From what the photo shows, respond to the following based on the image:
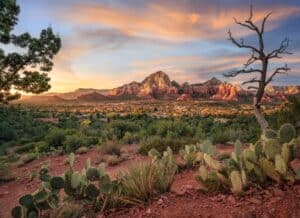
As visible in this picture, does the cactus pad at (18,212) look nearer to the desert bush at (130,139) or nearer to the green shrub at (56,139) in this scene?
the desert bush at (130,139)

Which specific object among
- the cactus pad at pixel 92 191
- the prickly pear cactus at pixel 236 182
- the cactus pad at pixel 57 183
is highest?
the prickly pear cactus at pixel 236 182

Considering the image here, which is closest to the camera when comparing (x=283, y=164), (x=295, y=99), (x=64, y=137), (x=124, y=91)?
(x=283, y=164)

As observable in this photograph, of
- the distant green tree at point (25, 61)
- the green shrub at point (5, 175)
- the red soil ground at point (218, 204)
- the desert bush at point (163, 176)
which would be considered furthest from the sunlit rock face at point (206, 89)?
the red soil ground at point (218, 204)

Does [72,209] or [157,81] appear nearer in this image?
[72,209]

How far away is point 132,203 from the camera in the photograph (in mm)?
6422

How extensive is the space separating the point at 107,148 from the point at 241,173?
25.8 ft

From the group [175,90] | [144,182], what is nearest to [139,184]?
[144,182]

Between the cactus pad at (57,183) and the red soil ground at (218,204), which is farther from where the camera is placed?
the cactus pad at (57,183)

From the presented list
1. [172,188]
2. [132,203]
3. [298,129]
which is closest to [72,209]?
[132,203]

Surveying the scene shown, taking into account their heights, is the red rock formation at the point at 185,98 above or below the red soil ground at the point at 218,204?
below

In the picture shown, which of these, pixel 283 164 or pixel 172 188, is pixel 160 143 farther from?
pixel 283 164

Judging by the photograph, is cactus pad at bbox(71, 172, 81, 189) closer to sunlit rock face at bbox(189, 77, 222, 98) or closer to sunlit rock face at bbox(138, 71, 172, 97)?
sunlit rock face at bbox(189, 77, 222, 98)

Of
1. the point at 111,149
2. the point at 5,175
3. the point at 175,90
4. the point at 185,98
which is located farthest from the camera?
the point at 175,90

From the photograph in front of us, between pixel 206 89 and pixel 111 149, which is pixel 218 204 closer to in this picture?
pixel 111 149
